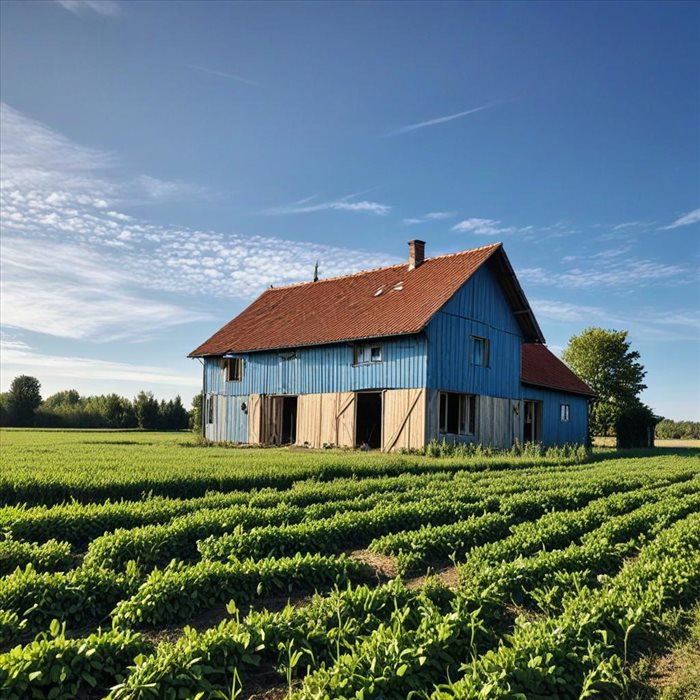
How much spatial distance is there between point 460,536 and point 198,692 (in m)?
5.27

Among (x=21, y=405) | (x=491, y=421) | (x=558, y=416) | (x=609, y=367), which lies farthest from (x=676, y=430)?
(x=21, y=405)

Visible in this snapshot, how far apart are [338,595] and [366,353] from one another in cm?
2207

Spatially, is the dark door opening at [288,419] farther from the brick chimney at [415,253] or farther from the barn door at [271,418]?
the brick chimney at [415,253]

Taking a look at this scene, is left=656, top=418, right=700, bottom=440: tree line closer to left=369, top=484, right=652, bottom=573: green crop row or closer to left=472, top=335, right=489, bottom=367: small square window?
left=472, top=335, right=489, bottom=367: small square window

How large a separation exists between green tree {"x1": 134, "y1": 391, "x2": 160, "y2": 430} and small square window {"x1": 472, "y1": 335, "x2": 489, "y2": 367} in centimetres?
5728

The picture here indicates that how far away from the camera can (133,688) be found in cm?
428

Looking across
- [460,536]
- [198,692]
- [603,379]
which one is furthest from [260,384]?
[603,379]

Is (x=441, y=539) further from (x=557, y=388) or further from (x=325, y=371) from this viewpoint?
(x=557, y=388)

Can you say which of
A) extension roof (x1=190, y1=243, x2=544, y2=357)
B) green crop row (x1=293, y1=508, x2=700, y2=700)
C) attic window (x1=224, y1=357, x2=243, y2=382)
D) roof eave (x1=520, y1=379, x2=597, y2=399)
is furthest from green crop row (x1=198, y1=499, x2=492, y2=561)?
attic window (x1=224, y1=357, x2=243, y2=382)

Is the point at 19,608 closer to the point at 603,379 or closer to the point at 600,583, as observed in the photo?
the point at 600,583

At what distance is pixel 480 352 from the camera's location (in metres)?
29.7

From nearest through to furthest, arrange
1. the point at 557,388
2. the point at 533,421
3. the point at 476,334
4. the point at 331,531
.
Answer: the point at 331,531, the point at 476,334, the point at 533,421, the point at 557,388

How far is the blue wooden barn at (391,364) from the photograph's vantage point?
2667 centimetres

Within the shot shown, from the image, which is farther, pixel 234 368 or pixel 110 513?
pixel 234 368
